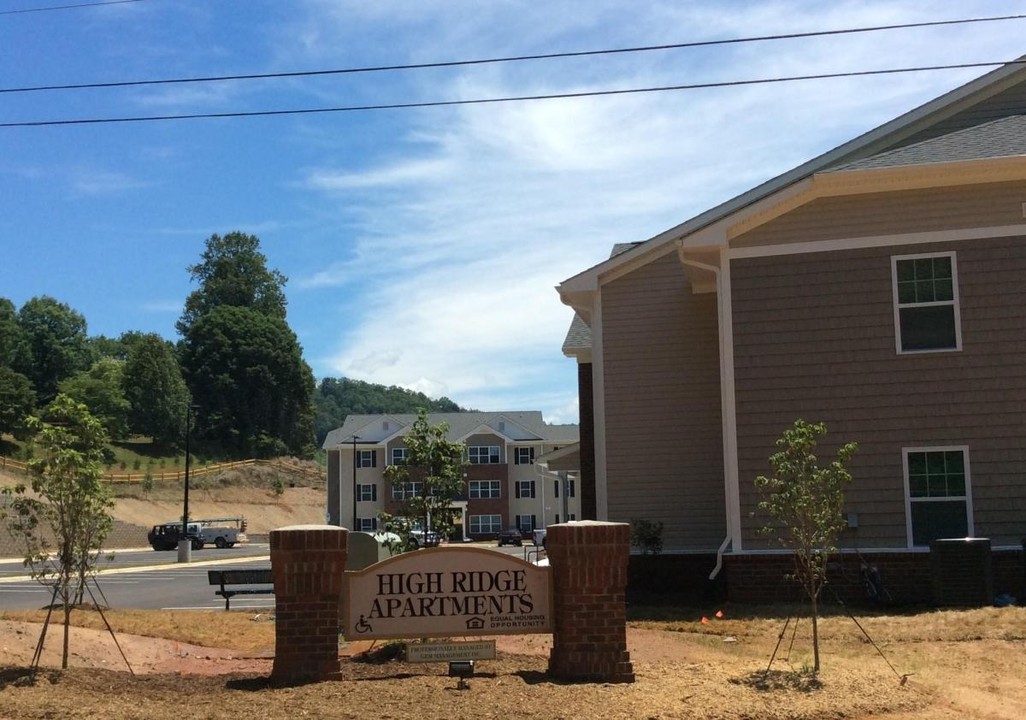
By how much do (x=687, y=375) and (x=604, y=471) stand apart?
2490 mm

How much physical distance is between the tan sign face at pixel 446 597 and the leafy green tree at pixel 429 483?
95.1 inches

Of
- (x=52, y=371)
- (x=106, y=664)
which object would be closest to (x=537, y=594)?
(x=106, y=664)

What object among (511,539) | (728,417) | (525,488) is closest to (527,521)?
(525,488)

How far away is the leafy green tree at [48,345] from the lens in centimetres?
10631

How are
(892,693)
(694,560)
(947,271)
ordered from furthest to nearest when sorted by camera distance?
(694,560) < (947,271) < (892,693)

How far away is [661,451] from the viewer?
2028 cm

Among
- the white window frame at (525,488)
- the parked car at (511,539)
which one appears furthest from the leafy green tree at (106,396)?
the parked car at (511,539)

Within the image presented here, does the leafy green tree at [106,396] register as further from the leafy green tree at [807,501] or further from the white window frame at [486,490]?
the leafy green tree at [807,501]

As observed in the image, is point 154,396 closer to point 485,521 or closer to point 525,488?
point 485,521

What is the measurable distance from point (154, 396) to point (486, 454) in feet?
127

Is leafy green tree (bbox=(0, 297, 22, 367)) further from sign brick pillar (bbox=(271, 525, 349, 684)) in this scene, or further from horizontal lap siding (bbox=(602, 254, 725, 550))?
sign brick pillar (bbox=(271, 525, 349, 684))

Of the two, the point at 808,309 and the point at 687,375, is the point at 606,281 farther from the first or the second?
the point at 808,309

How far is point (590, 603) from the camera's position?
31.1ft

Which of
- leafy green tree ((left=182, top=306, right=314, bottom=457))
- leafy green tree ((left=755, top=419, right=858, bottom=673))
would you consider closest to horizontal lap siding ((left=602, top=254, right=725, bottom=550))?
leafy green tree ((left=755, top=419, right=858, bottom=673))
